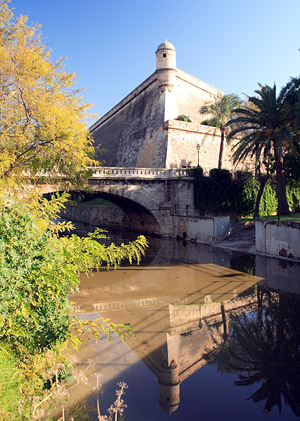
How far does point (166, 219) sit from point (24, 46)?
17377 mm

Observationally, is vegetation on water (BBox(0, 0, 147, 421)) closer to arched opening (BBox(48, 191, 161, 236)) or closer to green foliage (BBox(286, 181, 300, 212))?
arched opening (BBox(48, 191, 161, 236))

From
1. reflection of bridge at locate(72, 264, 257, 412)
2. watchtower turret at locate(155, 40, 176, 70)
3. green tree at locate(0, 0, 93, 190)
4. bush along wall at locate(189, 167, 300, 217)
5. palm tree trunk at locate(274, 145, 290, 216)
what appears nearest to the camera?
reflection of bridge at locate(72, 264, 257, 412)

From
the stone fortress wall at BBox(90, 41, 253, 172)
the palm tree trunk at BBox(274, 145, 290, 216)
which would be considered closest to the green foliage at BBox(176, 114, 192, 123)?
the stone fortress wall at BBox(90, 41, 253, 172)

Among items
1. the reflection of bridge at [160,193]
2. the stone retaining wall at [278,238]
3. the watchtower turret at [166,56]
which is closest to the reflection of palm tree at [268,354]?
the stone retaining wall at [278,238]

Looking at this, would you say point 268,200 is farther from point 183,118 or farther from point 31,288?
point 31,288

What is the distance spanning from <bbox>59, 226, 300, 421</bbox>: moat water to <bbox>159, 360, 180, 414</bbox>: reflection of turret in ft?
0.06

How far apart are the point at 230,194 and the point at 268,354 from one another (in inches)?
770

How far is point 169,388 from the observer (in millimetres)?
5199

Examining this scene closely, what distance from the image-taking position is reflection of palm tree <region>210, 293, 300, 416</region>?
16.5 feet

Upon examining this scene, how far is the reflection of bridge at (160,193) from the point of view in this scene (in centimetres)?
2248

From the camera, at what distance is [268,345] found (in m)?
6.55

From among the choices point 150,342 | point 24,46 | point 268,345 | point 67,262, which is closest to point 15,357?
point 67,262

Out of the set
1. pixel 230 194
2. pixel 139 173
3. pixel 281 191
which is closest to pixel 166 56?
pixel 139 173

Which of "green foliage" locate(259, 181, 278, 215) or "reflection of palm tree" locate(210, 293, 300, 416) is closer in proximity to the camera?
"reflection of palm tree" locate(210, 293, 300, 416)
